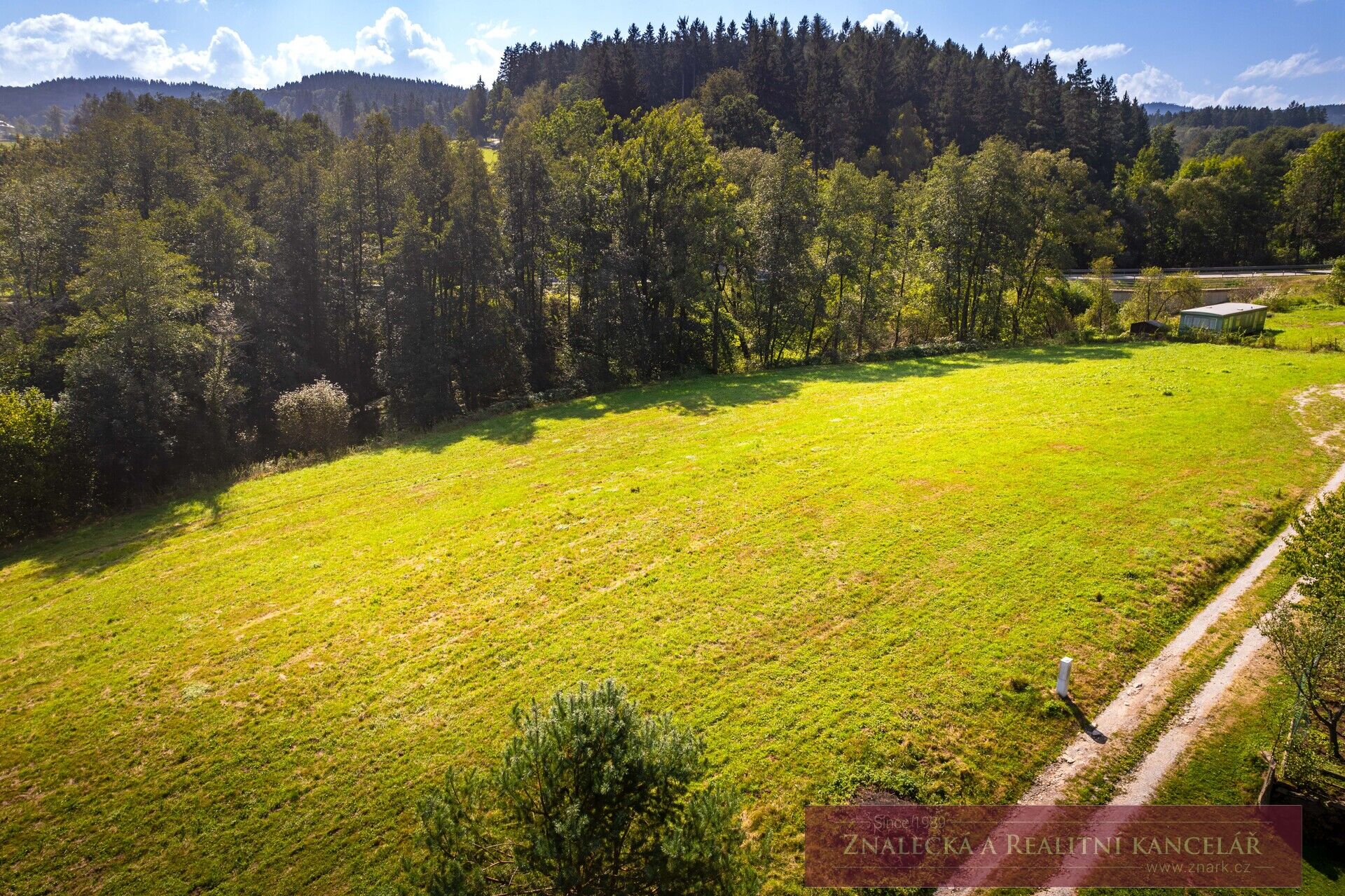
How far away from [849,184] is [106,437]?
4399 cm

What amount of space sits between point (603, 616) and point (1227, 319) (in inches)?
1970

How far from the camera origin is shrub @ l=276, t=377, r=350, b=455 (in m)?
31.4

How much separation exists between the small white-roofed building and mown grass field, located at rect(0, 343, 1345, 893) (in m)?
18.1

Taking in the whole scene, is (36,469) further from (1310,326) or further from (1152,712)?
(1310,326)

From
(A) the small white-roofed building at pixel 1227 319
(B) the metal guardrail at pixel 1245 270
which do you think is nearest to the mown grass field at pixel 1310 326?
(A) the small white-roofed building at pixel 1227 319

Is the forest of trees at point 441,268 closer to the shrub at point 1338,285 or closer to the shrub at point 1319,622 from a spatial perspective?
the shrub at point 1338,285

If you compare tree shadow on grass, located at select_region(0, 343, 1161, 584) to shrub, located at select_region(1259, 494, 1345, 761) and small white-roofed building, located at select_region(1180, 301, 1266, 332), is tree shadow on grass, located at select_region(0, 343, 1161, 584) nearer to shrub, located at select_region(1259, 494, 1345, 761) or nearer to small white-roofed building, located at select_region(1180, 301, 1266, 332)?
small white-roofed building, located at select_region(1180, 301, 1266, 332)

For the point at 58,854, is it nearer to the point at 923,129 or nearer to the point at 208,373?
the point at 208,373

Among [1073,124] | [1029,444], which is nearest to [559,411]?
[1029,444]

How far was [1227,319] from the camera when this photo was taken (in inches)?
1658

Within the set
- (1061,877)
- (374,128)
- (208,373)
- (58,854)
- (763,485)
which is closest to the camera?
(1061,877)

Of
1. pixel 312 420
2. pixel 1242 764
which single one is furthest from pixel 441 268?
pixel 1242 764

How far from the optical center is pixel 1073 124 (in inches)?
3718

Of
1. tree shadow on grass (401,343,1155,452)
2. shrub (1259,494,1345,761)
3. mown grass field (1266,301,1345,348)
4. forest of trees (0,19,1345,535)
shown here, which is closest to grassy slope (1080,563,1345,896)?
shrub (1259,494,1345,761)
